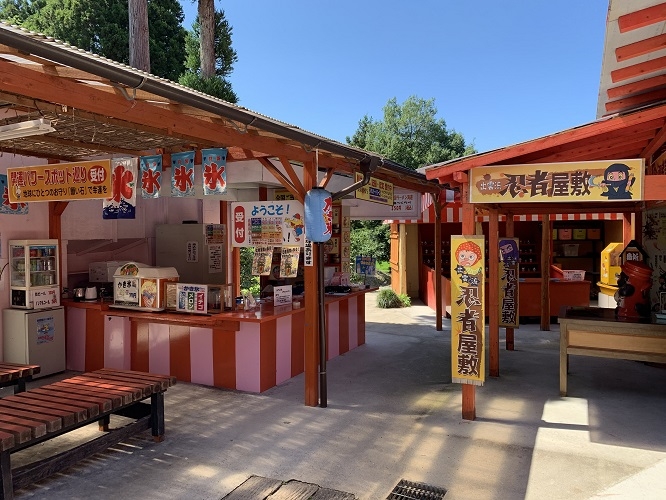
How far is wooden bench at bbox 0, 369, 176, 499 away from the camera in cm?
387

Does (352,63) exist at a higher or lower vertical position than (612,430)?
higher

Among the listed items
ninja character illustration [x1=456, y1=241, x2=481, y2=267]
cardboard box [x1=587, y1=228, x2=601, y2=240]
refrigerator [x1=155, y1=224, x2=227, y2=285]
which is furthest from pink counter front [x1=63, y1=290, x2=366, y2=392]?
cardboard box [x1=587, y1=228, x2=601, y2=240]

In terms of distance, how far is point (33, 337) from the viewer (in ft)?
24.2

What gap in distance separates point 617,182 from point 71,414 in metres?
5.16

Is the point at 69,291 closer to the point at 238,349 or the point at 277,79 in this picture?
the point at 238,349

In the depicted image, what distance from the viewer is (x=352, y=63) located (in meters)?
63.0

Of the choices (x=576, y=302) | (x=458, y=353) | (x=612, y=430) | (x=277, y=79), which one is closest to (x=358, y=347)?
(x=458, y=353)

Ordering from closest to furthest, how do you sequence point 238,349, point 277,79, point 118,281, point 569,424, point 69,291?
point 569,424, point 238,349, point 118,281, point 69,291, point 277,79

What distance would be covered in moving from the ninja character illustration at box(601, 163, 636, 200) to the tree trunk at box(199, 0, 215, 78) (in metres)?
11.6

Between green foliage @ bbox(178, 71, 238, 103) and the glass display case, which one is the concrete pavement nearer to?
the glass display case

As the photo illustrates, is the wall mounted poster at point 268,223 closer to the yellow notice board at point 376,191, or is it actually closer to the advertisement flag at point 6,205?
the yellow notice board at point 376,191

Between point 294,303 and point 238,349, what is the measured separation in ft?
3.66

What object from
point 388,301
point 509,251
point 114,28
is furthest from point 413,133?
point 509,251

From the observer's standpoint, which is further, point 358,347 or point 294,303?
point 358,347
